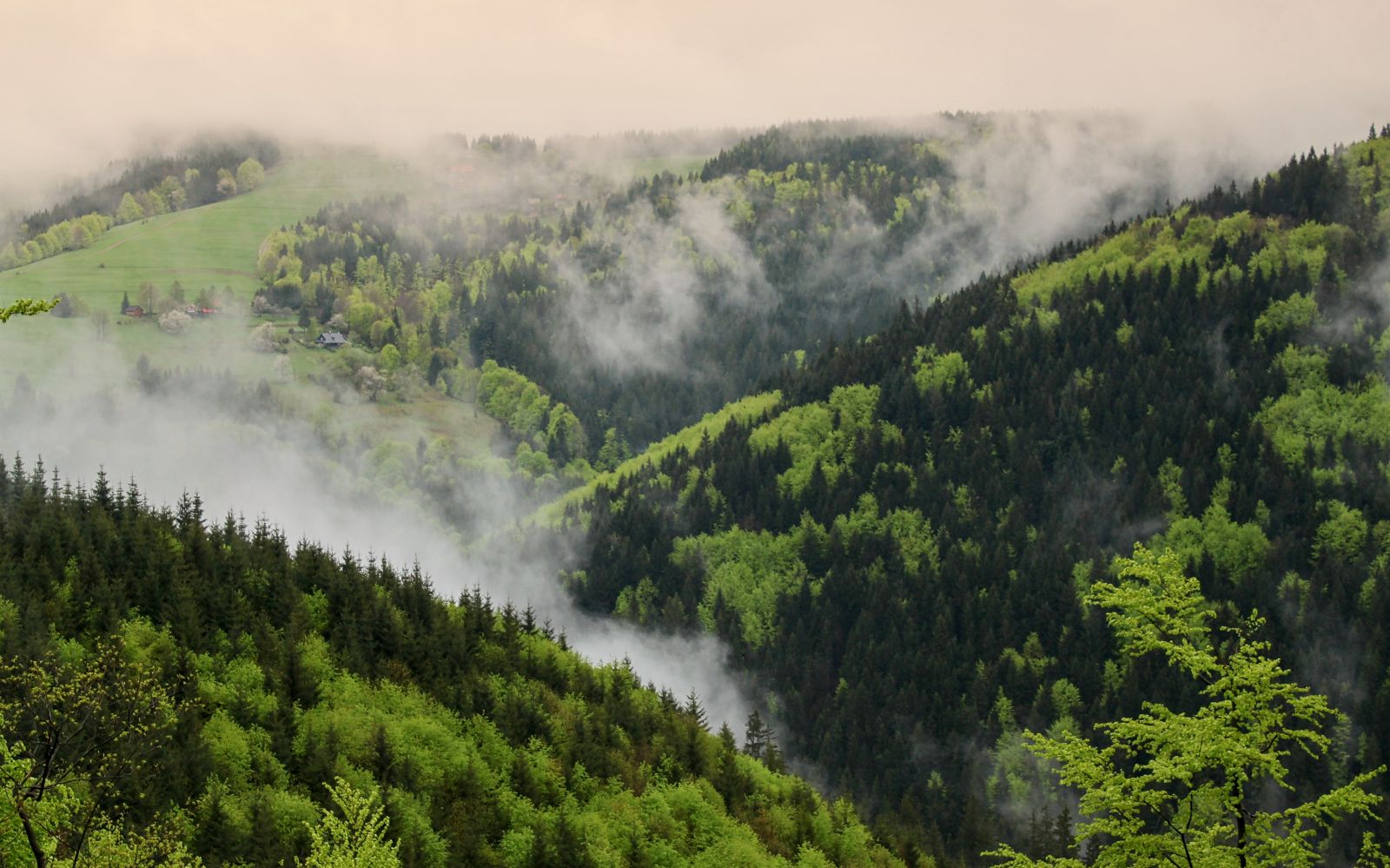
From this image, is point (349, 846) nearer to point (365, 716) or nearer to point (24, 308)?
point (24, 308)

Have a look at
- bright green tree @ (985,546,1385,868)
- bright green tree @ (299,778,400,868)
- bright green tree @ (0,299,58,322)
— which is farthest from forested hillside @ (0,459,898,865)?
bright green tree @ (0,299,58,322)

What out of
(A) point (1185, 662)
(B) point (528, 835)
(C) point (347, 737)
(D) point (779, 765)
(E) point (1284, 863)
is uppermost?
(A) point (1185, 662)

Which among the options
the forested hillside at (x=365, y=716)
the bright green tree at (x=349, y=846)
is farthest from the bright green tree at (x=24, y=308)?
the forested hillside at (x=365, y=716)

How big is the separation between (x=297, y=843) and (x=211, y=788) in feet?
28.2

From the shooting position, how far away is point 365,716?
414ft

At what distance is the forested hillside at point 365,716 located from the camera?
10888 cm

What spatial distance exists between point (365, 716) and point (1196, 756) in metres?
97.2

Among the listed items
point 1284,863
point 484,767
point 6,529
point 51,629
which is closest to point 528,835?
point 484,767

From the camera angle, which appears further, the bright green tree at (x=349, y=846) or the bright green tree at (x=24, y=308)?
the bright green tree at (x=349, y=846)

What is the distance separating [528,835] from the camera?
119188mm

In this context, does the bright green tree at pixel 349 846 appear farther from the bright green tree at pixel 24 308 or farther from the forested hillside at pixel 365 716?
the forested hillside at pixel 365 716

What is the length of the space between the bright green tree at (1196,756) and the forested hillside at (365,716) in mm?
66994

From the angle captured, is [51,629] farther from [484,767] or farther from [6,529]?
[484,767]

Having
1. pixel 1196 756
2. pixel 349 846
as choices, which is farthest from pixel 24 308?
pixel 1196 756
